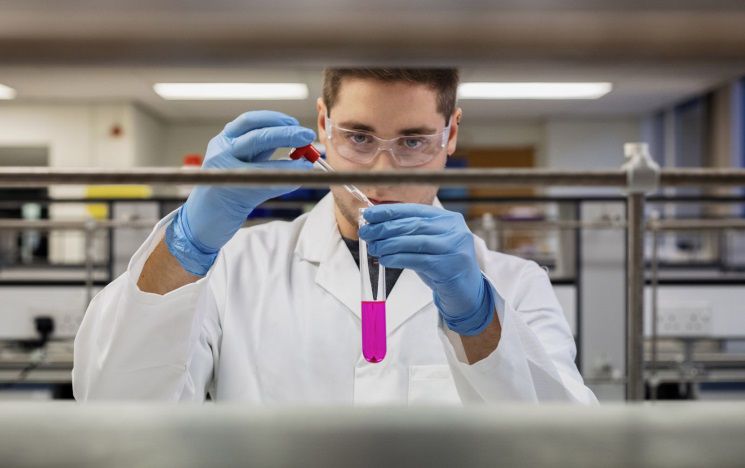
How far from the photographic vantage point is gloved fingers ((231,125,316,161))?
91 centimetres

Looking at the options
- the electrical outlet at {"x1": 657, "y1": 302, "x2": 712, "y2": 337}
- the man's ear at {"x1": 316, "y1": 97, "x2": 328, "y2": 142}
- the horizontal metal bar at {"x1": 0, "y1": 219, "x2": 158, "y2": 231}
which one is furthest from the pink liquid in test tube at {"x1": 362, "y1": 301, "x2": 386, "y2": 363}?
the electrical outlet at {"x1": 657, "y1": 302, "x2": 712, "y2": 337}

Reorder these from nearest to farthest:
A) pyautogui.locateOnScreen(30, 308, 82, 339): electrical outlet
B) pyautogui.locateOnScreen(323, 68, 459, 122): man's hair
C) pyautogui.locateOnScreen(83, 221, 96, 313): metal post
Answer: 1. pyautogui.locateOnScreen(323, 68, 459, 122): man's hair
2. pyautogui.locateOnScreen(83, 221, 96, 313): metal post
3. pyautogui.locateOnScreen(30, 308, 82, 339): electrical outlet

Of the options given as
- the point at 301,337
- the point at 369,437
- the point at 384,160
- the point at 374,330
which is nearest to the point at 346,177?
the point at 369,437

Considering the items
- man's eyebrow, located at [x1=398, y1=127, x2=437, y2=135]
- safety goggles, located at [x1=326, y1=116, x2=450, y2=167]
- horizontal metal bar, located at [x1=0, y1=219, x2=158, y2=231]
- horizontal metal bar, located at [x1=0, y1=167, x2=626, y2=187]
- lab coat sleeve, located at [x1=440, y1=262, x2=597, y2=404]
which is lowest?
lab coat sleeve, located at [x1=440, y1=262, x2=597, y2=404]

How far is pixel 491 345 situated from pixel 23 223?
6.48ft

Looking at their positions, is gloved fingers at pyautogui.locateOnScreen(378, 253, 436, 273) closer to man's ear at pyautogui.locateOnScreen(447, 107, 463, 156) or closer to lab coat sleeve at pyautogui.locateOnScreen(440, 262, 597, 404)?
lab coat sleeve at pyautogui.locateOnScreen(440, 262, 597, 404)

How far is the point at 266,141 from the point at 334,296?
1.50 feet

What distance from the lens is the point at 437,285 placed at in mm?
960

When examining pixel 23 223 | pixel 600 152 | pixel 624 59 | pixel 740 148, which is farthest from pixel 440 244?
pixel 600 152

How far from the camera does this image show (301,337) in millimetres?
1256

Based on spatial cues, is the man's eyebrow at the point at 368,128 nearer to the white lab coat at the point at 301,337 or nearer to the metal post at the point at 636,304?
the white lab coat at the point at 301,337

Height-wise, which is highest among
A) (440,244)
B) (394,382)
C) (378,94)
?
(378,94)

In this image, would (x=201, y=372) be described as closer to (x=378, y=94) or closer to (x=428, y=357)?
(x=428, y=357)

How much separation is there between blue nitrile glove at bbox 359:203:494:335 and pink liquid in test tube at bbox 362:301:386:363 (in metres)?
0.08
